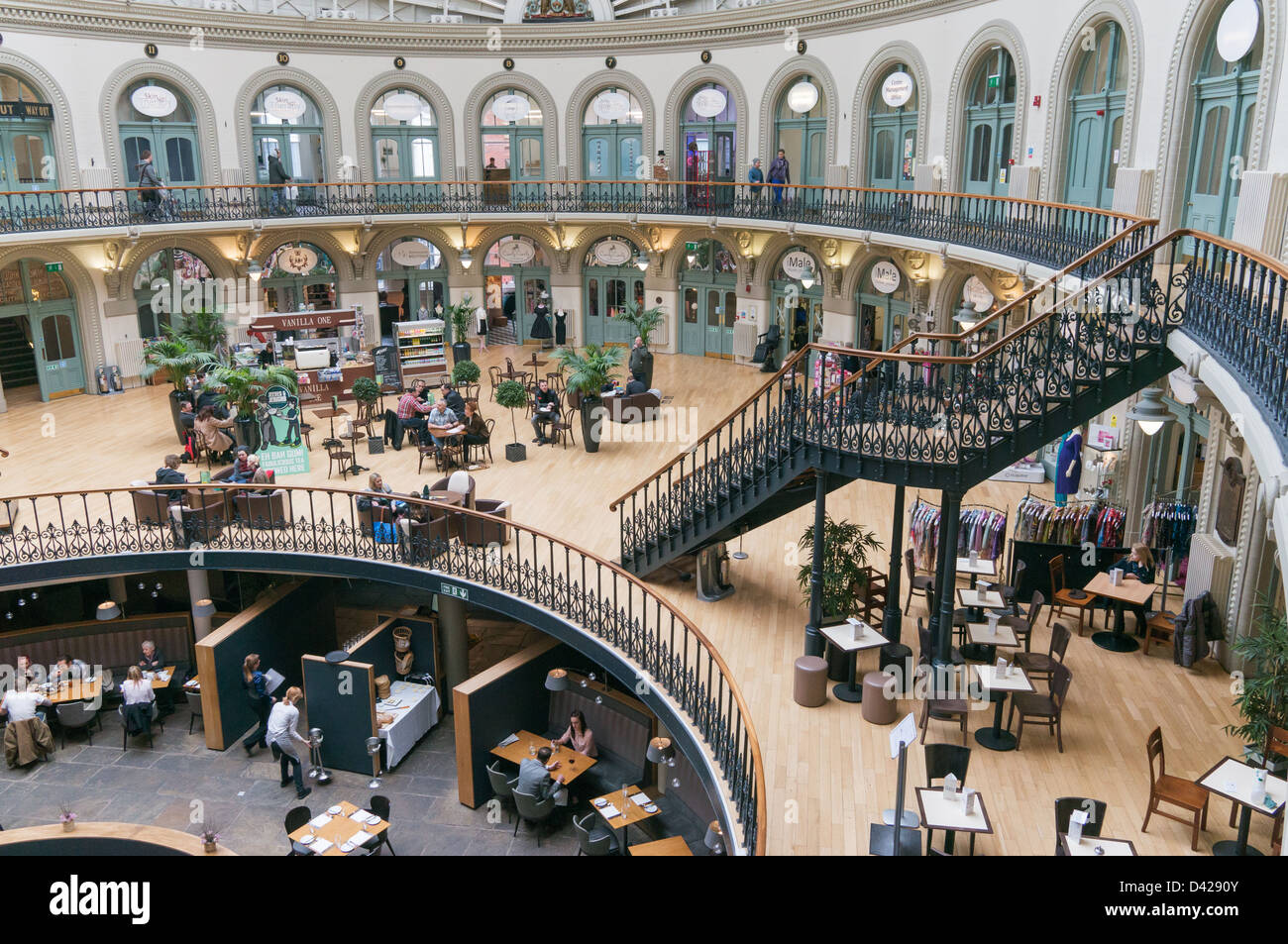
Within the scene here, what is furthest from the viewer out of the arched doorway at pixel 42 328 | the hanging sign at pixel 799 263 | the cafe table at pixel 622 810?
the hanging sign at pixel 799 263

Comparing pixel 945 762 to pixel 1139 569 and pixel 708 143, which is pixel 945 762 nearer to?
pixel 1139 569

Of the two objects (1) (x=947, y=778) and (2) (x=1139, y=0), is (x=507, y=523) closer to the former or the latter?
(1) (x=947, y=778)

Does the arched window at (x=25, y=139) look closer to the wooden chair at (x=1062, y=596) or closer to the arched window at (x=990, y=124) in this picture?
the arched window at (x=990, y=124)

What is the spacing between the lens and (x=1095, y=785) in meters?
8.20

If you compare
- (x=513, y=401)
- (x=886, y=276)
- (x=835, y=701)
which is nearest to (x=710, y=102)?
(x=886, y=276)

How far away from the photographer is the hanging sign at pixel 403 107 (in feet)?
79.6

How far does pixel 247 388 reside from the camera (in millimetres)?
16469

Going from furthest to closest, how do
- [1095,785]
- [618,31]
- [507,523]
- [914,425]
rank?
1. [618,31]
2. [507,523]
3. [914,425]
4. [1095,785]

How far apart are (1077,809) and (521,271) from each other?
21.2 m

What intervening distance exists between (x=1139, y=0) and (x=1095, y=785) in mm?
9548

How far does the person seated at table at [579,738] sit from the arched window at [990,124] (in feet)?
35.3

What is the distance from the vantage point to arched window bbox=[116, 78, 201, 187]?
21.3 metres

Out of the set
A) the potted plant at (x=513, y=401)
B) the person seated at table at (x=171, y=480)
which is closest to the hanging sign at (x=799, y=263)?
the potted plant at (x=513, y=401)
